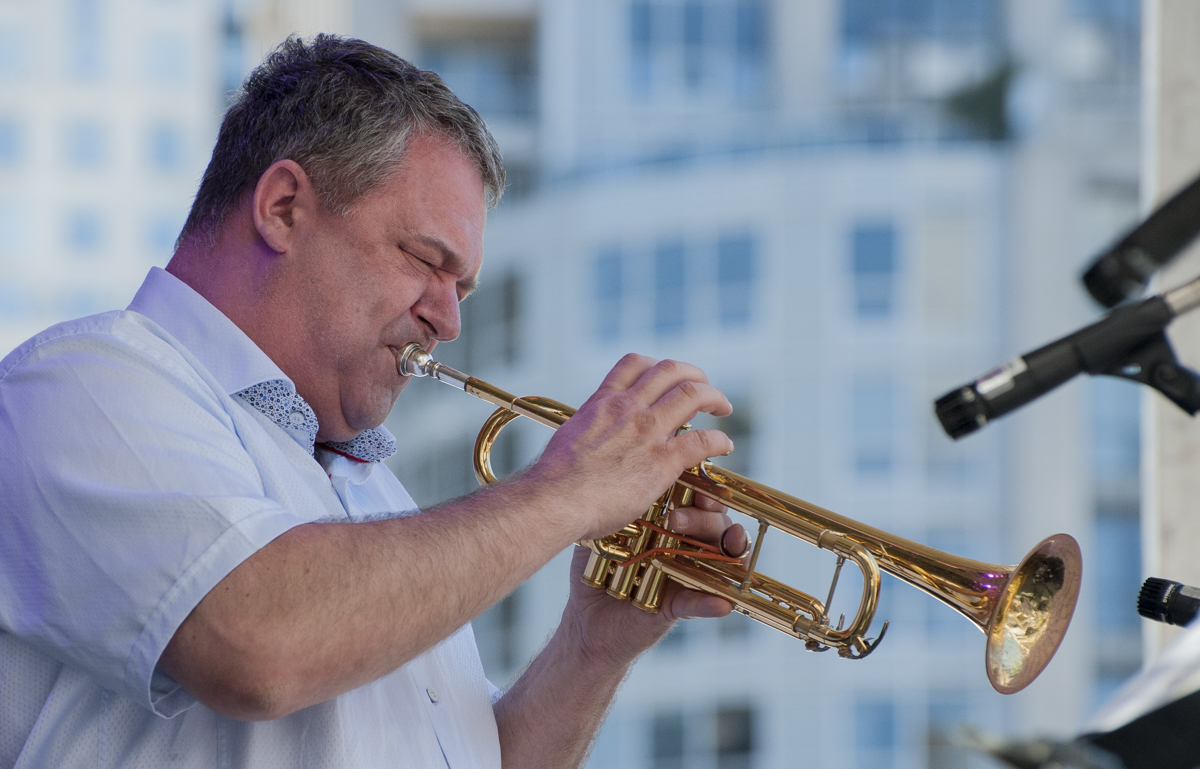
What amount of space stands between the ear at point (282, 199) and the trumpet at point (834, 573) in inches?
10.4

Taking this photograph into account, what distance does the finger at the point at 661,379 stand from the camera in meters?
1.62

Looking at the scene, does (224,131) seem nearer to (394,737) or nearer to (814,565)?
(394,737)

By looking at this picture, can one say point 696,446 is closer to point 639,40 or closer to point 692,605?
point 692,605

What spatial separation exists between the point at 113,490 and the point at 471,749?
29.0 inches

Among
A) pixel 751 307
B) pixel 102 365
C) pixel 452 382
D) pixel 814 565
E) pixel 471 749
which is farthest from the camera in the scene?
pixel 751 307

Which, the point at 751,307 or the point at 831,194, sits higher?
the point at 831,194

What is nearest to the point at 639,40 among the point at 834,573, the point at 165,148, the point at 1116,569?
the point at 165,148

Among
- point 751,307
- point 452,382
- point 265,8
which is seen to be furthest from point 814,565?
point 452,382

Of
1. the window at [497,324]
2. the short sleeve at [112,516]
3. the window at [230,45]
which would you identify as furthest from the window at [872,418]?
the short sleeve at [112,516]

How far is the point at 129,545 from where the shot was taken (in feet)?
4.20

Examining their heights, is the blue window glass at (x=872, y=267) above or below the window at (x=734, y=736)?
above

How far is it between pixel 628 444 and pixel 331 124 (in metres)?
0.71

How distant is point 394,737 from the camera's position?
1578 millimetres

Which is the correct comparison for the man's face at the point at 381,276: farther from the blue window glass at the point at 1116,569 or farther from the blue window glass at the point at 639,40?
the blue window glass at the point at 639,40
